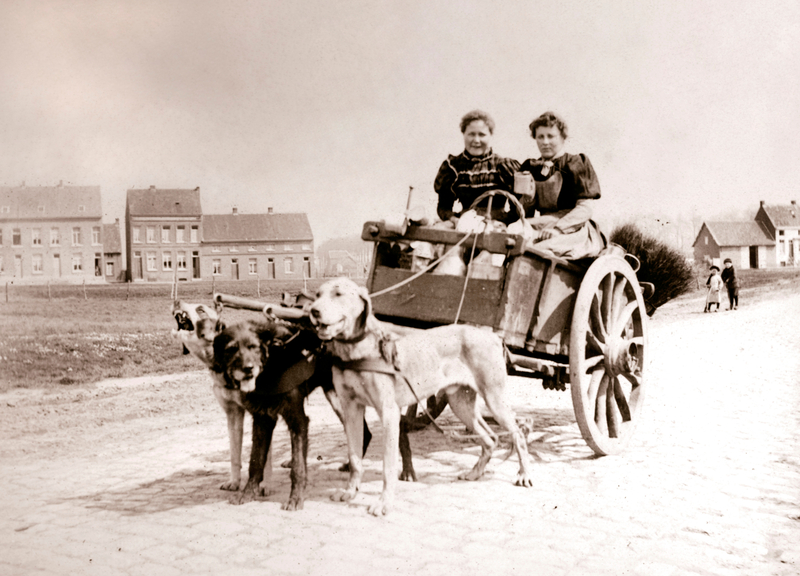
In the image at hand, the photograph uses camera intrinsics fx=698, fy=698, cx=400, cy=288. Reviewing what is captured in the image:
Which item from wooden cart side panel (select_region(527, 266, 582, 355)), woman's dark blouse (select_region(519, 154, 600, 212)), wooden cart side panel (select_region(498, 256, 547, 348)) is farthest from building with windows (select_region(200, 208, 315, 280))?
woman's dark blouse (select_region(519, 154, 600, 212))

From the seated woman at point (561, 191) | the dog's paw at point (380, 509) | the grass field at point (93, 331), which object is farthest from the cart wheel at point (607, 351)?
the grass field at point (93, 331)

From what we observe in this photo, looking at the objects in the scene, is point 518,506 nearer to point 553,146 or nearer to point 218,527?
point 218,527

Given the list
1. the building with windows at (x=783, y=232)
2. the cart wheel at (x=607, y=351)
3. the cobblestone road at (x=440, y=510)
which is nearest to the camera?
the cobblestone road at (x=440, y=510)

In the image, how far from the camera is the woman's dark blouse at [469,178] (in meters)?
Result: 5.42

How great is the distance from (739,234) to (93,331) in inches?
689

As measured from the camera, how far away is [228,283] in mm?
5930

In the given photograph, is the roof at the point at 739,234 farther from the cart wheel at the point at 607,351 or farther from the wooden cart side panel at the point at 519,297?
the wooden cart side panel at the point at 519,297

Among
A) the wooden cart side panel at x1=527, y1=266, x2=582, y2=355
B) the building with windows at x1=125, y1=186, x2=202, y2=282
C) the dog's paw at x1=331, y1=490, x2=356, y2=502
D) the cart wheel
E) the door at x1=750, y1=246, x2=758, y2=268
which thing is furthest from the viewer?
the door at x1=750, y1=246, x2=758, y2=268

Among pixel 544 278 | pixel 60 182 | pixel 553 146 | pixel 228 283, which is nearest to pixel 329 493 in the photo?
pixel 544 278

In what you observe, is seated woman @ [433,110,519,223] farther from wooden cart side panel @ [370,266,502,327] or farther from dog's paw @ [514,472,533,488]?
dog's paw @ [514,472,533,488]

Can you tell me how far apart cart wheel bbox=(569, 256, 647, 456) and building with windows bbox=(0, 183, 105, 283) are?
371cm

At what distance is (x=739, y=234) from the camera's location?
20234mm

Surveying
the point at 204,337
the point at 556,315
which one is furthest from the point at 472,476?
the point at 204,337

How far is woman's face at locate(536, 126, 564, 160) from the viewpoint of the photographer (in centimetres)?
548
